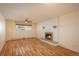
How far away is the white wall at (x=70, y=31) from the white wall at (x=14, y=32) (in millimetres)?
5371

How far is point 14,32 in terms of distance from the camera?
9633 mm

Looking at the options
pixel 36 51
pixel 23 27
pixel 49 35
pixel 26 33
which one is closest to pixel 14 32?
pixel 23 27

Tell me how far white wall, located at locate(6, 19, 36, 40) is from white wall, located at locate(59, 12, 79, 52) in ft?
17.6

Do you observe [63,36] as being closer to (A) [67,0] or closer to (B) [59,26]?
(B) [59,26]

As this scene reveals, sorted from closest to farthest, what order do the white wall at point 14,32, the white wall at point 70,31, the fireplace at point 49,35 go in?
1. the white wall at point 70,31
2. the fireplace at point 49,35
3. the white wall at point 14,32

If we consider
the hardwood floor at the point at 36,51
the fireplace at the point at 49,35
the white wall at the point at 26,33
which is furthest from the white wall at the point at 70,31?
the white wall at the point at 26,33

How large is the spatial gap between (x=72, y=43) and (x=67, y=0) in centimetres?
368

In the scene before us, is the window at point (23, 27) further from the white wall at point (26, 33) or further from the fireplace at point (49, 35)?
the fireplace at point (49, 35)

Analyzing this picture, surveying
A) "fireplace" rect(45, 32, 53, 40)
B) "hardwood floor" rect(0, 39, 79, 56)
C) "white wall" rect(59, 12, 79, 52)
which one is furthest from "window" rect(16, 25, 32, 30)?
"white wall" rect(59, 12, 79, 52)

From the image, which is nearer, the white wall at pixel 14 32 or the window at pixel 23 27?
the white wall at pixel 14 32

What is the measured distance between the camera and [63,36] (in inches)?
215

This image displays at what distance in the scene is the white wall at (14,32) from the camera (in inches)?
352

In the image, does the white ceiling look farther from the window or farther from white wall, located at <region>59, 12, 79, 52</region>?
the window

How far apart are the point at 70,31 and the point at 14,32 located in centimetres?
642
